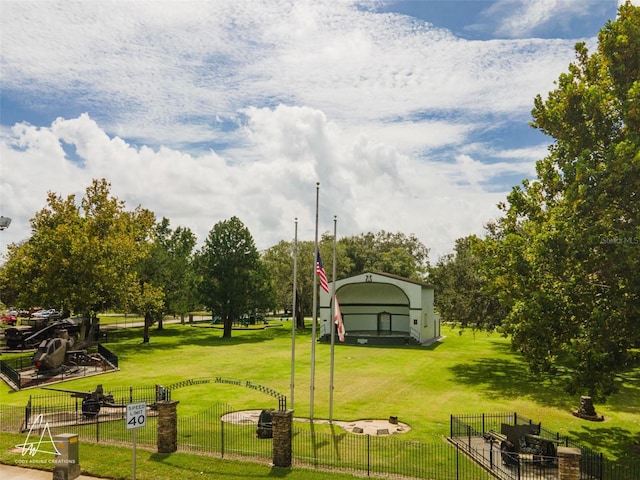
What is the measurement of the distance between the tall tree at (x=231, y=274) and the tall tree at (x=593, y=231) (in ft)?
143

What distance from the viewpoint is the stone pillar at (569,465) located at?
14359 millimetres

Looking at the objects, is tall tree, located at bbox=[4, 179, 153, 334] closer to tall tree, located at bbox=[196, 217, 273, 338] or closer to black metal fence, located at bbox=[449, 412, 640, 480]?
tall tree, located at bbox=[196, 217, 273, 338]

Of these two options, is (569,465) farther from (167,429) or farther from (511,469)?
(167,429)

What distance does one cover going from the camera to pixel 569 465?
14.4m

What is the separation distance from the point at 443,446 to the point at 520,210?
1291 centimetres

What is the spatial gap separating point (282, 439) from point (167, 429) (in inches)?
173

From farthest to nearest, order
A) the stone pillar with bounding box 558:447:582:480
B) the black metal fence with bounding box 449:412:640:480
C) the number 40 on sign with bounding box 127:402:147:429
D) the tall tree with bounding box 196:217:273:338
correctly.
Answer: the tall tree with bounding box 196:217:273:338 → the black metal fence with bounding box 449:412:640:480 → the number 40 on sign with bounding box 127:402:147:429 → the stone pillar with bounding box 558:447:582:480

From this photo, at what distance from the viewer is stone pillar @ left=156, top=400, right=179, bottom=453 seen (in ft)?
60.0

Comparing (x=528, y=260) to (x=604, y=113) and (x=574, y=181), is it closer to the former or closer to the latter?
(x=574, y=181)

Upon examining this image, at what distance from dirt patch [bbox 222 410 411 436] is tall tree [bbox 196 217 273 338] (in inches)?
1503

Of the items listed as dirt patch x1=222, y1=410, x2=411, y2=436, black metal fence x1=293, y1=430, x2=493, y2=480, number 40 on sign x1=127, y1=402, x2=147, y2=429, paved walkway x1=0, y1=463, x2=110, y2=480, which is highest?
number 40 on sign x1=127, y1=402, x2=147, y2=429

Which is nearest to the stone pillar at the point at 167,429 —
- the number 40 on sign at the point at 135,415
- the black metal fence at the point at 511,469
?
the number 40 on sign at the point at 135,415

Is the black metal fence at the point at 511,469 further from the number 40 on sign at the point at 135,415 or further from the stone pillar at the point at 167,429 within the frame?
the number 40 on sign at the point at 135,415

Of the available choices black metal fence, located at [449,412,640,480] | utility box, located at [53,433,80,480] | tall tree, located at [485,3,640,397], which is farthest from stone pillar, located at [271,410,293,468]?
tall tree, located at [485,3,640,397]
